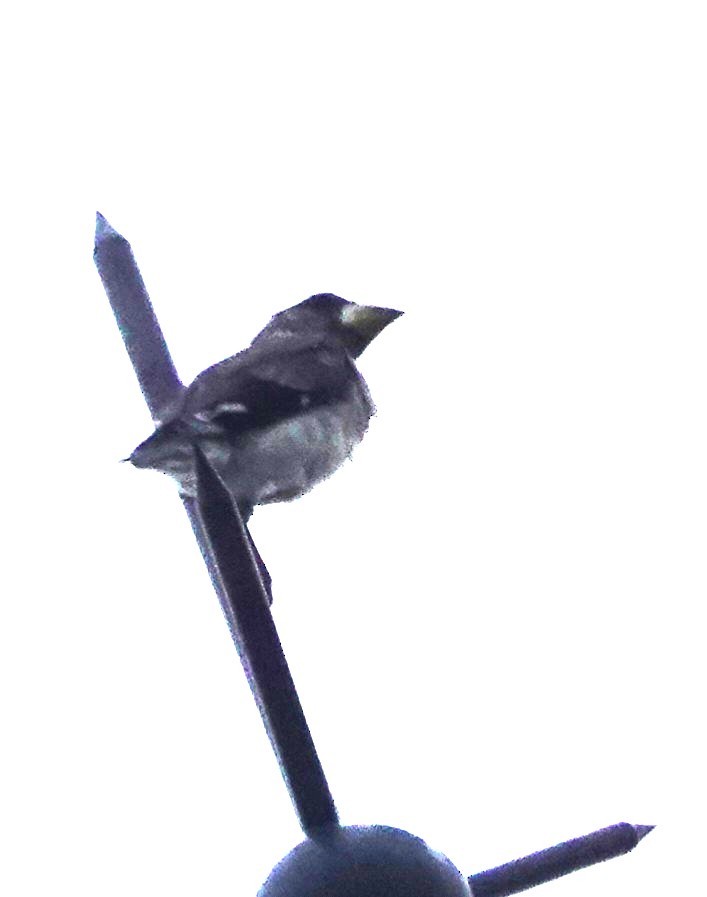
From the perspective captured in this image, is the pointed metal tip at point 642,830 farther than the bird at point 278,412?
No

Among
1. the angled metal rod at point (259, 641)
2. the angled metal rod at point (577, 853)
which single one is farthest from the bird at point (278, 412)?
the angled metal rod at point (577, 853)

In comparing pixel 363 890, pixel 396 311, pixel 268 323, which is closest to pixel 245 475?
pixel 363 890

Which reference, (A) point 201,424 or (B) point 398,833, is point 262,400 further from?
(B) point 398,833

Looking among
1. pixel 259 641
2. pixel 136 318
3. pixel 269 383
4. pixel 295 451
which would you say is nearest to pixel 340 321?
pixel 269 383

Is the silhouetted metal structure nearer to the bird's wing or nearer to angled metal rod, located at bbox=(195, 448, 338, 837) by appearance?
angled metal rod, located at bbox=(195, 448, 338, 837)

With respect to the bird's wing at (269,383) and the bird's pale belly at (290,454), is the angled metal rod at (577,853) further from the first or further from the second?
the bird's wing at (269,383)

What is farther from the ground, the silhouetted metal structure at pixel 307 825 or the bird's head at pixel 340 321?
the bird's head at pixel 340 321

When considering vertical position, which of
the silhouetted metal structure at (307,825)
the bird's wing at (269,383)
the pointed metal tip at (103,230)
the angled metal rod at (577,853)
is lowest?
the angled metal rod at (577,853)
